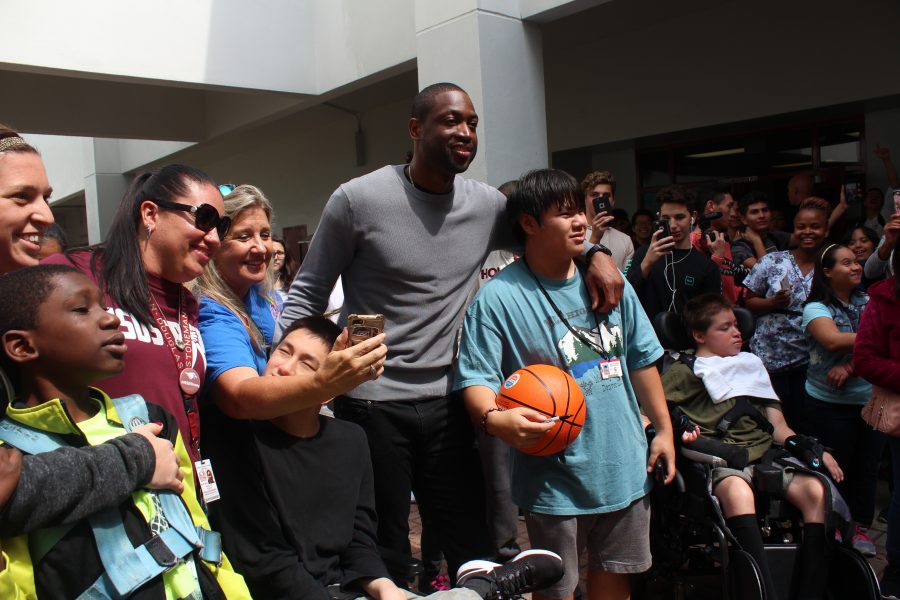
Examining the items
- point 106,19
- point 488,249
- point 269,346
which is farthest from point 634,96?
point 269,346

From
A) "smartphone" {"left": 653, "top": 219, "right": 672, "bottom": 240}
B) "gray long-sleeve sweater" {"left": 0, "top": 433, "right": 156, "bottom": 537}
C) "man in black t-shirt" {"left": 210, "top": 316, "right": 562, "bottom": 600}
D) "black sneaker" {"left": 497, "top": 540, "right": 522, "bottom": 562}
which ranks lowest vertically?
"black sneaker" {"left": 497, "top": 540, "right": 522, "bottom": 562}

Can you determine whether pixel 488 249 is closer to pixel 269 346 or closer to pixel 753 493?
pixel 269 346

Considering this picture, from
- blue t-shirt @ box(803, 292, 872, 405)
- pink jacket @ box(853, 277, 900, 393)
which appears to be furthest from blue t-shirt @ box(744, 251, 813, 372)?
pink jacket @ box(853, 277, 900, 393)

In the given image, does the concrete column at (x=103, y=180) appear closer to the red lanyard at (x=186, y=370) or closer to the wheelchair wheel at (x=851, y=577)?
the red lanyard at (x=186, y=370)

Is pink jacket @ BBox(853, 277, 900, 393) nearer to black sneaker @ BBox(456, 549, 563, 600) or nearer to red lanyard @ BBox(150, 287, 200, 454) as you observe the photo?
black sneaker @ BBox(456, 549, 563, 600)

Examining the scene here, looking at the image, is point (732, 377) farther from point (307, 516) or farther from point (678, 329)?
point (307, 516)

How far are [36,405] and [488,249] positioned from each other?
193 cm

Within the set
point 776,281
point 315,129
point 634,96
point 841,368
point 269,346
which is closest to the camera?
point 269,346

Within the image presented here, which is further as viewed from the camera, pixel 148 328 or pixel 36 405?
pixel 148 328

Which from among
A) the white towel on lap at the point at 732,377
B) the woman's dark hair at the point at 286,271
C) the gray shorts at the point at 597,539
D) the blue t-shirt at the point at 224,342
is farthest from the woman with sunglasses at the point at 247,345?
the woman's dark hair at the point at 286,271

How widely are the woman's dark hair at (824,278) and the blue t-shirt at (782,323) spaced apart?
259mm

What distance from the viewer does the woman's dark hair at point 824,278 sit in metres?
4.94

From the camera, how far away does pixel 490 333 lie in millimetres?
2957

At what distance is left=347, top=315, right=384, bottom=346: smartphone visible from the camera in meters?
2.09
